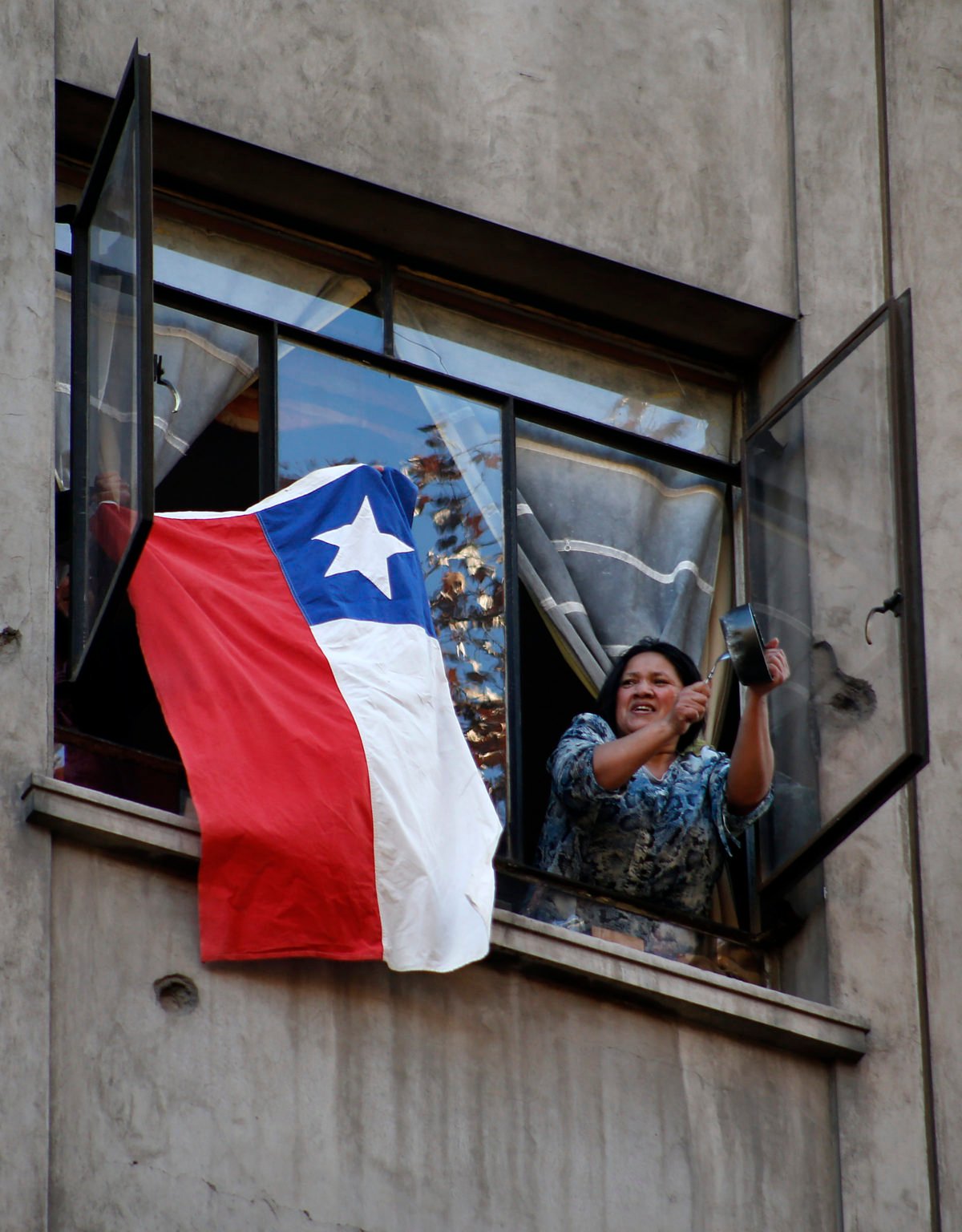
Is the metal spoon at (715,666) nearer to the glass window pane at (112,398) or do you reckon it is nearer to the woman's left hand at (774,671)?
the woman's left hand at (774,671)

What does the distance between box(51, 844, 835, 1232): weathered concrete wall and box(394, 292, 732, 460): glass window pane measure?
2.71 meters

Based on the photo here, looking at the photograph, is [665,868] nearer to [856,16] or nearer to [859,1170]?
[859,1170]

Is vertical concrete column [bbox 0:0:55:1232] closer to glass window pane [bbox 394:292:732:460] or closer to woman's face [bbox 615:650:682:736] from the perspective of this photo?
glass window pane [bbox 394:292:732:460]

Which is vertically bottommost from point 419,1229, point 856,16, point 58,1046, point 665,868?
point 419,1229

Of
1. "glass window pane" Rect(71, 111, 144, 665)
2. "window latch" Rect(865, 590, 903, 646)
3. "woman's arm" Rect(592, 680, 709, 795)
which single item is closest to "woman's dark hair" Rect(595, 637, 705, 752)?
"woman's arm" Rect(592, 680, 709, 795)

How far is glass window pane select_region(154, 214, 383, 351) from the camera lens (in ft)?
29.6

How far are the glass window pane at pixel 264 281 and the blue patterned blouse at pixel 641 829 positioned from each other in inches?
71.0

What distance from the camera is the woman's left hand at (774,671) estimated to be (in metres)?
8.46

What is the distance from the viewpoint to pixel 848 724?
848 cm

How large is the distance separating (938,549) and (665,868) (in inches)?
65.3

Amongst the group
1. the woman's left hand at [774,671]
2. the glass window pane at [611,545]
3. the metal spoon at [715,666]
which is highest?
the glass window pane at [611,545]

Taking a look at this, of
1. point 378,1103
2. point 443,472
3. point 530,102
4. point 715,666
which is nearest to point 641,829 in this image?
point 715,666

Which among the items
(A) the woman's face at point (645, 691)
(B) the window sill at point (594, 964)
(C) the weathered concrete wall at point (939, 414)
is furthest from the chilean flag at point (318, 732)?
(C) the weathered concrete wall at point (939, 414)

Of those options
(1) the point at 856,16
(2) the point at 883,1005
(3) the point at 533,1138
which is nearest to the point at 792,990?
(2) the point at 883,1005
